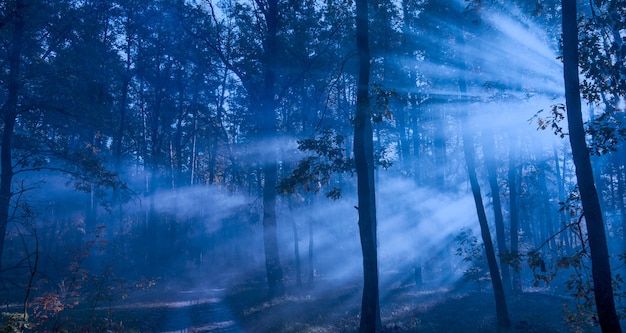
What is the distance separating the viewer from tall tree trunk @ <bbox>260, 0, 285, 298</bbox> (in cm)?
1989

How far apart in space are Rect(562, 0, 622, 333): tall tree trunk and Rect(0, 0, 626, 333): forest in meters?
0.03

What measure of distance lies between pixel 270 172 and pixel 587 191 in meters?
15.0

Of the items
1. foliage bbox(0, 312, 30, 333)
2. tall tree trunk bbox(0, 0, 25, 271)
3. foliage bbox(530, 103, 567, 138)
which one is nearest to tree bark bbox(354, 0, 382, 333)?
foliage bbox(530, 103, 567, 138)

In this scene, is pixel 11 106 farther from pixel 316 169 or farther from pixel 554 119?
pixel 554 119

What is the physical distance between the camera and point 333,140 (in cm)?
1155

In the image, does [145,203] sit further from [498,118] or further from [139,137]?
[498,118]

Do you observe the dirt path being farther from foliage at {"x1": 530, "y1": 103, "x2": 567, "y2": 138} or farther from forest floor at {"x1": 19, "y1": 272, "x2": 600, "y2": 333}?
foliage at {"x1": 530, "y1": 103, "x2": 567, "y2": 138}

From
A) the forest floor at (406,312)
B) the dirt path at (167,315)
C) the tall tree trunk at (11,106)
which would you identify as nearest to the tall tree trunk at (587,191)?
the forest floor at (406,312)

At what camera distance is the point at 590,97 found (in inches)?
347

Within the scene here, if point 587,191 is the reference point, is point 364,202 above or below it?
below

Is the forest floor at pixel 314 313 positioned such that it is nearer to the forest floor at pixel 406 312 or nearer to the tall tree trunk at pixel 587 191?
the forest floor at pixel 406 312

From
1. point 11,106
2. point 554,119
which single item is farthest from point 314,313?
point 11,106

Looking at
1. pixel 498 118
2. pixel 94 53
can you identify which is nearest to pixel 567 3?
pixel 498 118

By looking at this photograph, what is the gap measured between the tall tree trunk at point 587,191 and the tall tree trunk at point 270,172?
14082 millimetres
